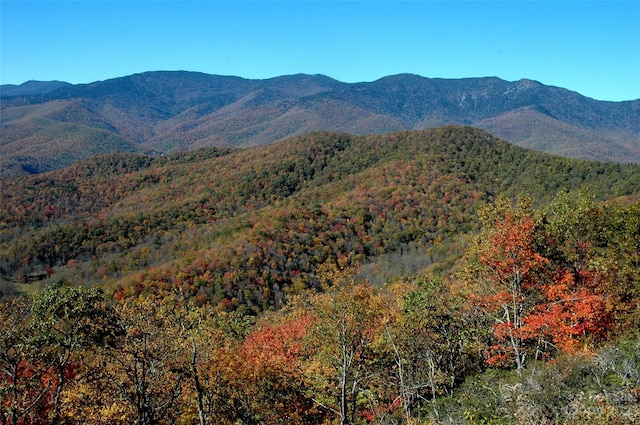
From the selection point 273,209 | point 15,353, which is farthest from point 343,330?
point 273,209

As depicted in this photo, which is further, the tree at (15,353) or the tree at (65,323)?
the tree at (65,323)

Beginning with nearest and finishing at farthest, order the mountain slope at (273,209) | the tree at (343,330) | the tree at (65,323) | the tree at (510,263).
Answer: the tree at (65,323)
the tree at (343,330)
the tree at (510,263)
the mountain slope at (273,209)

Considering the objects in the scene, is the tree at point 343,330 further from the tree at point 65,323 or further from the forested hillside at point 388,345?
the tree at point 65,323

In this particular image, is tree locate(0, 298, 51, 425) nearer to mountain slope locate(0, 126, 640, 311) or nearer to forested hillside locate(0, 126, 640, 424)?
forested hillside locate(0, 126, 640, 424)

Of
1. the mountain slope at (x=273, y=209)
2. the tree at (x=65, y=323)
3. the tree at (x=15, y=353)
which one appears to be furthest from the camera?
the mountain slope at (x=273, y=209)

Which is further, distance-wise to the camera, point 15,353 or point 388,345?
point 388,345

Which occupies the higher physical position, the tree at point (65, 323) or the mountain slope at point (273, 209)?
the tree at point (65, 323)

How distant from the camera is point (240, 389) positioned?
20422mm

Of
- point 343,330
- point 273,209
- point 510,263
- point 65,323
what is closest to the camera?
point 65,323

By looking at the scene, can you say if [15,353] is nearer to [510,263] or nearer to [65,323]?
[65,323]

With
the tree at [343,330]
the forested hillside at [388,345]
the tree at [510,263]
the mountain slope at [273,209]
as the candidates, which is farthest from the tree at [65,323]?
the mountain slope at [273,209]

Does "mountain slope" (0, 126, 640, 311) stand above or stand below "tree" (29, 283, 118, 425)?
below

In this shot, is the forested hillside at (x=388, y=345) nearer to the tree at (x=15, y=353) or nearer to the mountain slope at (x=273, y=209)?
the tree at (x=15, y=353)

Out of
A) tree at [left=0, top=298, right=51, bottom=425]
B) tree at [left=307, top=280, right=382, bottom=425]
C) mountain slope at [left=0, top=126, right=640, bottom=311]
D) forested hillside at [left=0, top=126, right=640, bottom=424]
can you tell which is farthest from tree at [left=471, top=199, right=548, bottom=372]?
mountain slope at [left=0, top=126, right=640, bottom=311]
